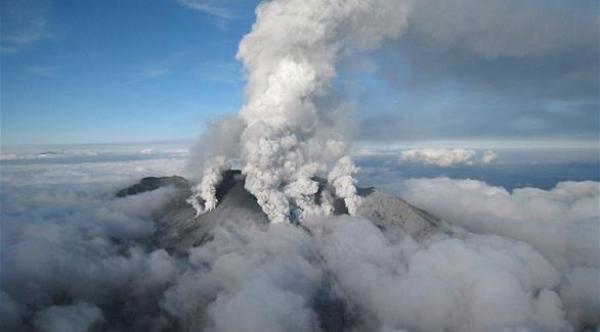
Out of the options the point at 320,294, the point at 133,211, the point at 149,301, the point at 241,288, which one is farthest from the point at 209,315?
the point at 133,211

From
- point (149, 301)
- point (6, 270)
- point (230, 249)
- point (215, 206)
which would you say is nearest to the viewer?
point (6, 270)

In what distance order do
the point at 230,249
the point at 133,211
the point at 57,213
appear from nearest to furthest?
the point at 230,249 < the point at 57,213 < the point at 133,211

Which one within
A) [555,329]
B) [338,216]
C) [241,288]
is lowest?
[555,329]

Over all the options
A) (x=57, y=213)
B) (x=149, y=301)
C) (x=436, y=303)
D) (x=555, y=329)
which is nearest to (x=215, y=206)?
(x=149, y=301)

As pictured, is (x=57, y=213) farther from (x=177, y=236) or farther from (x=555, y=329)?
(x=555, y=329)

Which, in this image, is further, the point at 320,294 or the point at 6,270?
the point at 320,294

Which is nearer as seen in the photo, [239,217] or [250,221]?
[250,221]

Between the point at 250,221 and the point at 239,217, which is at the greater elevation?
the point at 239,217

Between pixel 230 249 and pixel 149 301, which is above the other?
pixel 230 249

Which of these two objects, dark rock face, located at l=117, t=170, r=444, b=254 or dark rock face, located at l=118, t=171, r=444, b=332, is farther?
dark rock face, located at l=117, t=170, r=444, b=254

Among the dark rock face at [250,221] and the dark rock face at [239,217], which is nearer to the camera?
the dark rock face at [250,221]
